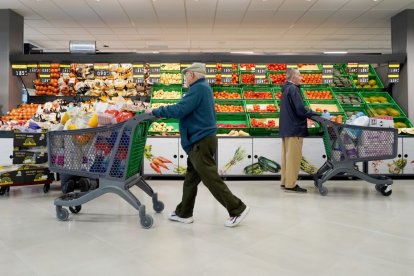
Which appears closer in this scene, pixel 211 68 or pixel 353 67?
pixel 211 68

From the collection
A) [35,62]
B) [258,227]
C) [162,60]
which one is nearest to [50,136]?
[258,227]

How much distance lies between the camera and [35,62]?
259 inches

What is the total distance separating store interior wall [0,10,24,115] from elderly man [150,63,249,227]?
5.53 metres

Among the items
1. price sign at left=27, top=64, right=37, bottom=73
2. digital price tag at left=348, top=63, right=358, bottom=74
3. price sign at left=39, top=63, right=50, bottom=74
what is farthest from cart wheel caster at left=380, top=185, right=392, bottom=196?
price sign at left=27, top=64, right=37, bottom=73

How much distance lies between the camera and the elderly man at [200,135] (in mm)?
2988

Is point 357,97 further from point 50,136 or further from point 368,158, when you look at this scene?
point 50,136

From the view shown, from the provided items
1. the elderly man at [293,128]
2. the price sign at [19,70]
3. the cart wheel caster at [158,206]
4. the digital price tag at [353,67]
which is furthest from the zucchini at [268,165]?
the price sign at [19,70]

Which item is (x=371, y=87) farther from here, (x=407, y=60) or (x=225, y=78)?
(x=225, y=78)

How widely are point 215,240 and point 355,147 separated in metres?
2.88

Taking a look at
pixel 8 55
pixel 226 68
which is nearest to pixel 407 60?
pixel 226 68

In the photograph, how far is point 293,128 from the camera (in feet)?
15.8

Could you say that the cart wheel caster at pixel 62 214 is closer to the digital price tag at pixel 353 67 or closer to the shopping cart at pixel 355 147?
the shopping cart at pixel 355 147

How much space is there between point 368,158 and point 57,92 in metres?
5.98

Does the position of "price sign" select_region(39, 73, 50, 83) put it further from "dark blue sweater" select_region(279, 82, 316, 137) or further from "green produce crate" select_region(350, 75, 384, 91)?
"green produce crate" select_region(350, 75, 384, 91)
